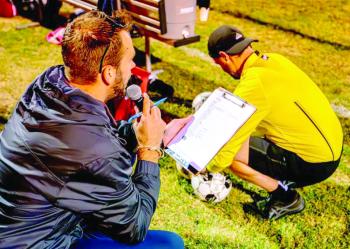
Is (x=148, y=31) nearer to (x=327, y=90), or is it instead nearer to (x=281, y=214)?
(x=327, y=90)

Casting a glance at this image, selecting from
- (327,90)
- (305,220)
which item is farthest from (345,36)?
(305,220)

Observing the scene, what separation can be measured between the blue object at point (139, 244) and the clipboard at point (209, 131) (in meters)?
0.52

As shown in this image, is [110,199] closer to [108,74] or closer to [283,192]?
[108,74]

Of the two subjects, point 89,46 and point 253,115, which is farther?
point 253,115

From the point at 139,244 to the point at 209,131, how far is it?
1.05 meters

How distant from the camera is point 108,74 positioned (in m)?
2.14

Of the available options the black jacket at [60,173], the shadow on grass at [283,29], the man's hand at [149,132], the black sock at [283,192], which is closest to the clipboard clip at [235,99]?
the man's hand at [149,132]

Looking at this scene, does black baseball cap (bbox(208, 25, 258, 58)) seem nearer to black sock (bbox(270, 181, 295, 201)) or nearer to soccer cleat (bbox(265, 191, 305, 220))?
black sock (bbox(270, 181, 295, 201))

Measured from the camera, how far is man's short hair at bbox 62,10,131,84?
6.68 feet

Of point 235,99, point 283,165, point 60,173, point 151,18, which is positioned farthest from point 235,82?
point 60,173

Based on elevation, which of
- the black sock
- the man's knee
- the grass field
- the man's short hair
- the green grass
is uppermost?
the man's short hair

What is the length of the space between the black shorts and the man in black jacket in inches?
69.2

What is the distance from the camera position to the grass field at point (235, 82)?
12.3 ft

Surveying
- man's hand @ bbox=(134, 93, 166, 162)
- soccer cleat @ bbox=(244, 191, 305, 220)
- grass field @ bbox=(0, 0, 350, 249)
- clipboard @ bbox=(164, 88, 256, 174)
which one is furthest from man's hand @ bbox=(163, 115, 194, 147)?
soccer cleat @ bbox=(244, 191, 305, 220)
